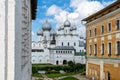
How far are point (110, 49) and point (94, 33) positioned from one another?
19.2 ft

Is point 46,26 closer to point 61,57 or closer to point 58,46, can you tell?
point 58,46

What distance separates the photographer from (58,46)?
82.4 m

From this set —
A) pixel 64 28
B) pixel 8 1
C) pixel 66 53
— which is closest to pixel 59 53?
pixel 66 53

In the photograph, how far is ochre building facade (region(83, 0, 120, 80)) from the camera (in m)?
22.9

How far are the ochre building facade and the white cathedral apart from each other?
46.6 m

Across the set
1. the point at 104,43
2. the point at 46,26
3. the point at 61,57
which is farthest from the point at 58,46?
the point at 104,43

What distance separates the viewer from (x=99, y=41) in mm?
28109

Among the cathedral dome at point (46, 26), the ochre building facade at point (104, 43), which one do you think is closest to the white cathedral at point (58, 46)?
the cathedral dome at point (46, 26)

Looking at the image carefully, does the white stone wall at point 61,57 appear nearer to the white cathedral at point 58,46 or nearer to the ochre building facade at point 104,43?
the white cathedral at point 58,46

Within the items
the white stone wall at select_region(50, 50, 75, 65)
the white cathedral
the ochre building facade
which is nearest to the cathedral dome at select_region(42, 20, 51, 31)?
the white cathedral

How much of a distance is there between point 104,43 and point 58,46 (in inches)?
2217

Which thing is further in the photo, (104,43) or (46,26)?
(46,26)

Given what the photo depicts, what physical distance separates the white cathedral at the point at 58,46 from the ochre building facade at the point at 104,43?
4656cm

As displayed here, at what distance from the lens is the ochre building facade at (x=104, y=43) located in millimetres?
22862
